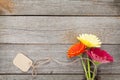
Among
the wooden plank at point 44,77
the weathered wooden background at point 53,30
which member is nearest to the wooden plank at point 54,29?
the weathered wooden background at point 53,30

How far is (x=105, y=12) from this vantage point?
101cm

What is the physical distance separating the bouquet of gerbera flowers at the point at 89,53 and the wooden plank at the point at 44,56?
0.12 feet

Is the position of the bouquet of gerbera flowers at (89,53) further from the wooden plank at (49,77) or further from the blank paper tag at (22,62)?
the blank paper tag at (22,62)

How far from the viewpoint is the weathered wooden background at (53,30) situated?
3.27 feet

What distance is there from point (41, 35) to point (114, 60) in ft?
1.08

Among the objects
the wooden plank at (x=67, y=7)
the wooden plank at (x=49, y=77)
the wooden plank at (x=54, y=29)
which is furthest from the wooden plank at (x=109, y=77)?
the wooden plank at (x=67, y=7)

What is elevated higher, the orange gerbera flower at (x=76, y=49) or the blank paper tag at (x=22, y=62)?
the orange gerbera flower at (x=76, y=49)

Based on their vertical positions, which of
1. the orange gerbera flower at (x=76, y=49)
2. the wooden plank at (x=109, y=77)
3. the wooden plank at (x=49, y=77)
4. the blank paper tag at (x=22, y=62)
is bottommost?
the wooden plank at (x=109, y=77)

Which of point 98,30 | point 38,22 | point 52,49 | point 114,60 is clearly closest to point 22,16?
point 38,22

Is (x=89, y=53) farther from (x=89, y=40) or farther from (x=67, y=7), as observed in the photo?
(x=67, y=7)

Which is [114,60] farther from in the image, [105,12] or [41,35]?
[41,35]

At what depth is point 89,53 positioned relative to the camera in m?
0.96

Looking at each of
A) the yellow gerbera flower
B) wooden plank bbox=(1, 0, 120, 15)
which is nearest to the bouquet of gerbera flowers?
the yellow gerbera flower

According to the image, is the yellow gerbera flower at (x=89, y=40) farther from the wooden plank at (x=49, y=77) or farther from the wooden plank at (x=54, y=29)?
the wooden plank at (x=49, y=77)
